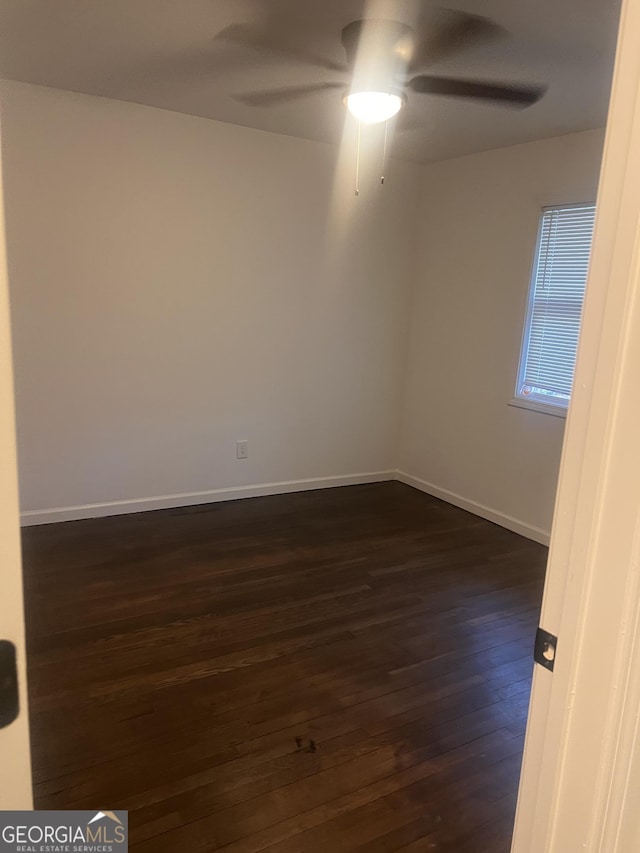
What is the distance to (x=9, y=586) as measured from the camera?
0.63 m

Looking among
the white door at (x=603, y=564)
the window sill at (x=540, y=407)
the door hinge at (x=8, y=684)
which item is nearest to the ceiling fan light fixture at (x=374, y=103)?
the white door at (x=603, y=564)

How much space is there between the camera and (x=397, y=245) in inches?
182

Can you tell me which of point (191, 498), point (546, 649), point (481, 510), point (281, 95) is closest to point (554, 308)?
point (481, 510)

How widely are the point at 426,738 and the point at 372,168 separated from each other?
3705 mm

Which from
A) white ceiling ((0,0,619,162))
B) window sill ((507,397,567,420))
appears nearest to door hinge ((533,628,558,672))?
white ceiling ((0,0,619,162))

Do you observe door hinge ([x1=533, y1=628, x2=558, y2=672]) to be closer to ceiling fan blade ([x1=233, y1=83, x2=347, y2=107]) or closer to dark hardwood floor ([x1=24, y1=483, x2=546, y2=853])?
dark hardwood floor ([x1=24, y1=483, x2=546, y2=853])

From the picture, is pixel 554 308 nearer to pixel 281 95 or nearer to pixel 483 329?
pixel 483 329

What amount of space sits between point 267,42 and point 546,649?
2.51 metres

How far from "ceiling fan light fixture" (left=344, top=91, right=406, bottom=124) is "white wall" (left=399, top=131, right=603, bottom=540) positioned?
1561 millimetres

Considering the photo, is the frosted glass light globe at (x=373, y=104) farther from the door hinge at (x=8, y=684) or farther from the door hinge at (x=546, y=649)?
the door hinge at (x=8, y=684)

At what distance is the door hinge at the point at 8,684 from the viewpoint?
62 cm

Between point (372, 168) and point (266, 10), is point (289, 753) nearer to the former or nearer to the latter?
point (266, 10)

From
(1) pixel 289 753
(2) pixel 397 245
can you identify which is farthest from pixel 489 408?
(1) pixel 289 753

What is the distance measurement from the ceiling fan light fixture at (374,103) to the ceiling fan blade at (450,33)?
205 mm
